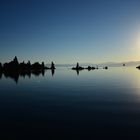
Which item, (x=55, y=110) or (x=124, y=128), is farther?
(x=55, y=110)

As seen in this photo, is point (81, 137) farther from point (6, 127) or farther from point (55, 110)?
point (55, 110)

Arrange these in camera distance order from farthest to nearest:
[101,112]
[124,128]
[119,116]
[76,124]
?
[101,112] → [119,116] → [76,124] → [124,128]

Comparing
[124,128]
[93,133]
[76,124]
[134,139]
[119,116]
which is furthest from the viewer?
[119,116]

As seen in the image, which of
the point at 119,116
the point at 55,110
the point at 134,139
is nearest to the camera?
the point at 134,139

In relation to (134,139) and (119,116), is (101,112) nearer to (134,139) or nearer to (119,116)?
(119,116)

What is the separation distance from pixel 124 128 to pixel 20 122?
9.56 metres

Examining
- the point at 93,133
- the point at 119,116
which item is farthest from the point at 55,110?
the point at 93,133

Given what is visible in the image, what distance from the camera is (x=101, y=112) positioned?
25.9m

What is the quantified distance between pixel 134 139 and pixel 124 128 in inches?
113

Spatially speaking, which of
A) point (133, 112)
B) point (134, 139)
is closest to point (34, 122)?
point (134, 139)

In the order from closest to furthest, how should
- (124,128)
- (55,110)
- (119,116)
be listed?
(124,128) < (119,116) < (55,110)

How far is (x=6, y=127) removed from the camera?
1969 centimetres

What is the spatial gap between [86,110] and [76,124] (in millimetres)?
6739

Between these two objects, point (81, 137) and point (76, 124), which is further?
point (76, 124)
